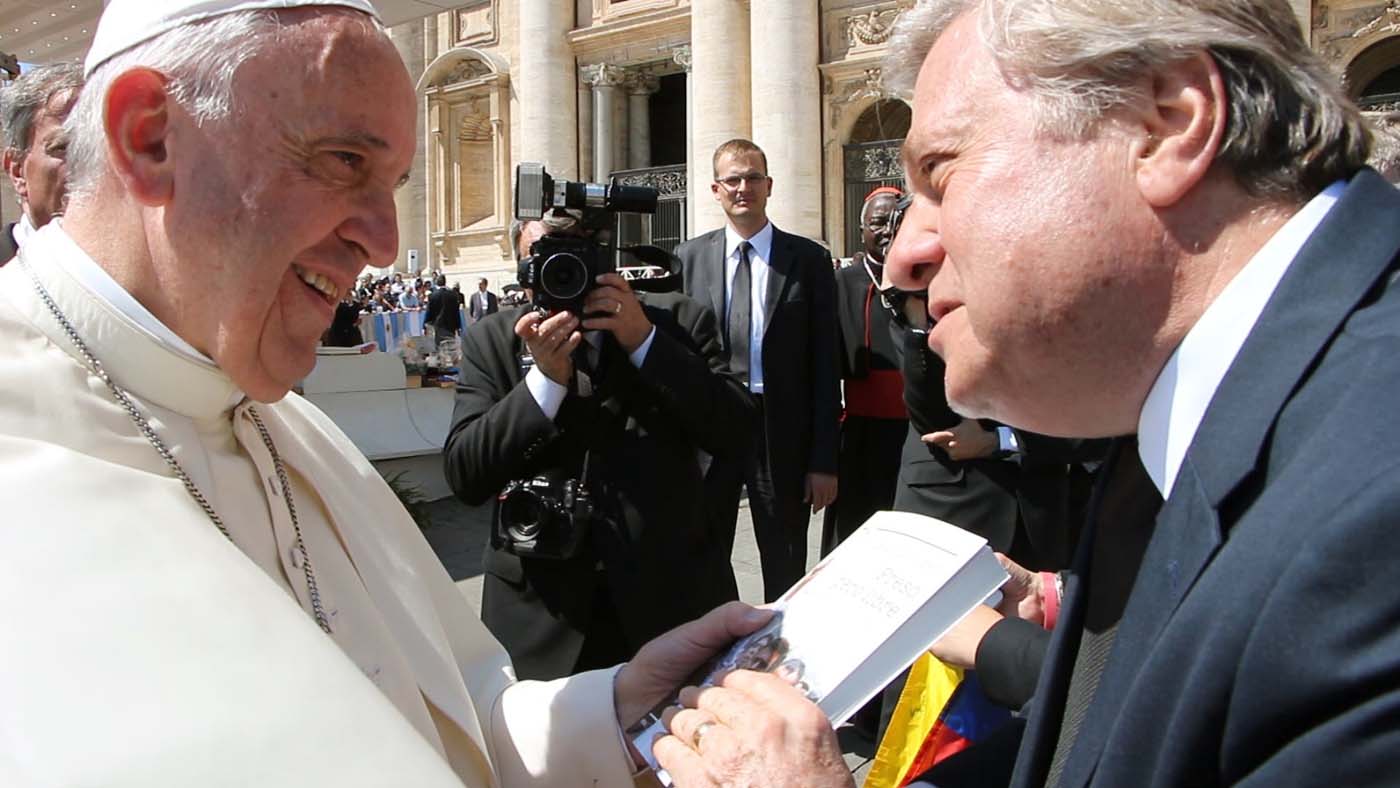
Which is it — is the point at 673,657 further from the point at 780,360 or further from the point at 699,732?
the point at 780,360

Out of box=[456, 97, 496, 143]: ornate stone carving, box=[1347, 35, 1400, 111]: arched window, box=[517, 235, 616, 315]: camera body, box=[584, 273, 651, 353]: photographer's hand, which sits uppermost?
box=[456, 97, 496, 143]: ornate stone carving

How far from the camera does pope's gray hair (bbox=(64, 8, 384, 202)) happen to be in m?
1.23

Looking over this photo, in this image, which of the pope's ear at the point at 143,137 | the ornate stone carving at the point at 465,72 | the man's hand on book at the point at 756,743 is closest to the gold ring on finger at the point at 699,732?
the man's hand on book at the point at 756,743

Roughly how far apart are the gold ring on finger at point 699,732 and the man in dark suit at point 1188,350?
369 mm

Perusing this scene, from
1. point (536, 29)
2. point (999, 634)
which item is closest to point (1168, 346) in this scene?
point (999, 634)

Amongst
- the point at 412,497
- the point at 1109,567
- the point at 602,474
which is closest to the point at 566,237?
the point at 602,474

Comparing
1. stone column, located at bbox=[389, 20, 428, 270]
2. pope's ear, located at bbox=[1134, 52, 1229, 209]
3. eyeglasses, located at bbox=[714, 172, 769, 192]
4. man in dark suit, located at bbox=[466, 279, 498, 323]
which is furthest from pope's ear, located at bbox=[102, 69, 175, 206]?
stone column, located at bbox=[389, 20, 428, 270]

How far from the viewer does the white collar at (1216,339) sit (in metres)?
1.03

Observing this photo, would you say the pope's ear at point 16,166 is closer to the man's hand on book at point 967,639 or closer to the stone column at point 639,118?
the man's hand on book at point 967,639

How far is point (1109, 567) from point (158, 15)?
1409 mm

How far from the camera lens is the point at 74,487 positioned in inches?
39.9

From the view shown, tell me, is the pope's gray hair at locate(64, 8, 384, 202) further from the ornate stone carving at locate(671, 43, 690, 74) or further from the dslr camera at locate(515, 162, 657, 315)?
the ornate stone carving at locate(671, 43, 690, 74)

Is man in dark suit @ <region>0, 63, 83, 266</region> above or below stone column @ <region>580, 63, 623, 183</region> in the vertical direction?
below

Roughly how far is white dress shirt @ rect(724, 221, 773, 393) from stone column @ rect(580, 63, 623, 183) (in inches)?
701
